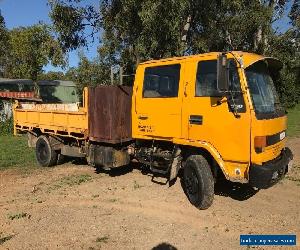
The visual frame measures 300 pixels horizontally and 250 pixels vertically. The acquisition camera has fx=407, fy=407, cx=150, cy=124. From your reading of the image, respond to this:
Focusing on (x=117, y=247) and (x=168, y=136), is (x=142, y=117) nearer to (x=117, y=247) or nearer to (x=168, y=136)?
(x=168, y=136)

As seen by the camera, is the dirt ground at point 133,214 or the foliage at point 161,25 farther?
the foliage at point 161,25

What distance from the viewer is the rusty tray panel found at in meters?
9.05

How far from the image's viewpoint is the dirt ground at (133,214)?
6.12 m

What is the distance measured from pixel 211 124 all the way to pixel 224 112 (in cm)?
36

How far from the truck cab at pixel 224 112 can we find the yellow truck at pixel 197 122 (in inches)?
0.7

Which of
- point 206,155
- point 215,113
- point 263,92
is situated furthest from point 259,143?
point 206,155

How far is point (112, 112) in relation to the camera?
357 inches

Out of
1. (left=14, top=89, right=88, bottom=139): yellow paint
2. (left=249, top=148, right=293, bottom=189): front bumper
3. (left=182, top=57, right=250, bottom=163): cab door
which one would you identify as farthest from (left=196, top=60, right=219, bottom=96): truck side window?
(left=14, top=89, right=88, bottom=139): yellow paint

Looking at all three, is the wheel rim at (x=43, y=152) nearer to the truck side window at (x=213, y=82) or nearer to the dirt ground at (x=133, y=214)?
the dirt ground at (x=133, y=214)

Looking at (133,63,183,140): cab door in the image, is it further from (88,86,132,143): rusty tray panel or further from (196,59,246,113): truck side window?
(196,59,246,113): truck side window

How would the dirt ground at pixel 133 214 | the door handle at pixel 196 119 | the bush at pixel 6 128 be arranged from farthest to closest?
the bush at pixel 6 128
the door handle at pixel 196 119
the dirt ground at pixel 133 214

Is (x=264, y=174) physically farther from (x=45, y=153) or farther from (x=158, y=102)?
(x=45, y=153)

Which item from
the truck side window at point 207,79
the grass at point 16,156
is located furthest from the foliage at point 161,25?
the truck side window at point 207,79

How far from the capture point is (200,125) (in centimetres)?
745
